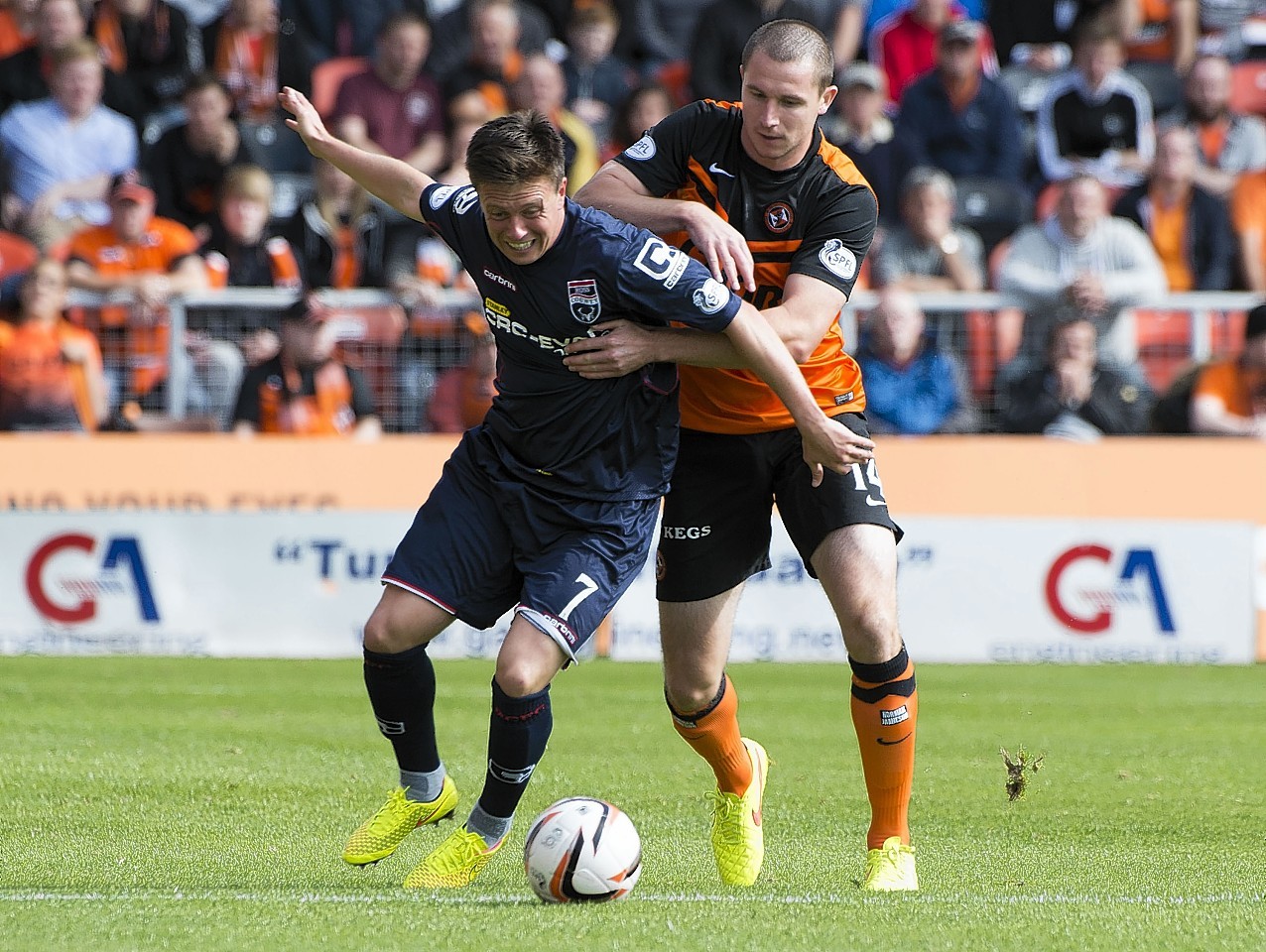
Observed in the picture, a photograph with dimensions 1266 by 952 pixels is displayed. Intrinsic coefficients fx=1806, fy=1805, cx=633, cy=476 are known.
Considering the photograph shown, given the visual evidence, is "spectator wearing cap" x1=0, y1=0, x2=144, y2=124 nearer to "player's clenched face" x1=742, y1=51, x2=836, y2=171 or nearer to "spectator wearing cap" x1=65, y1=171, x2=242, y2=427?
"spectator wearing cap" x1=65, y1=171, x2=242, y2=427

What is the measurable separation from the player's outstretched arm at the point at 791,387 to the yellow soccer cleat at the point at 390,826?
172 cm

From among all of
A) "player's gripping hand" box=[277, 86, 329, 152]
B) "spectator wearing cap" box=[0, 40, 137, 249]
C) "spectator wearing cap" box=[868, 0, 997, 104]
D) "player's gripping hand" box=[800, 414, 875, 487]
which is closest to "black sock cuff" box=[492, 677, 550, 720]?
"player's gripping hand" box=[800, 414, 875, 487]

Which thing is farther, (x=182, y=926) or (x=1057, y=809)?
(x=1057, y=809)

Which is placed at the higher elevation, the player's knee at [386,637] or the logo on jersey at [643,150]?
the logo on jersey at [643,150]

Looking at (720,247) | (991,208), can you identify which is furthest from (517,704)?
(991,208)

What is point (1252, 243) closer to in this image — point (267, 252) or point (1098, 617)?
point (1098, 617)

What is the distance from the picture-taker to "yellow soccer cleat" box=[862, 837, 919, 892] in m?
5.66

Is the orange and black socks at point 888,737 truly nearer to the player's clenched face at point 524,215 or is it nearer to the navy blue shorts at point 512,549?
the navy blue shorts at point 512,549

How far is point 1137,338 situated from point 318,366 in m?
6.04

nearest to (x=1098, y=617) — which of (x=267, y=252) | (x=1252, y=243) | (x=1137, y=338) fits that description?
(x=1137, y=338)

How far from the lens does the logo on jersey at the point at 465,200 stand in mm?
5633

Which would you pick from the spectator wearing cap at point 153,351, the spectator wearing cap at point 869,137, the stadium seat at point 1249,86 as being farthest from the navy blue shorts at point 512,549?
the stadium seat at point 1249,86

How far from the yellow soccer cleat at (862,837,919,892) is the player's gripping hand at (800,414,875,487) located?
A: 124 centimetres

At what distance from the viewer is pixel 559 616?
213 inches
